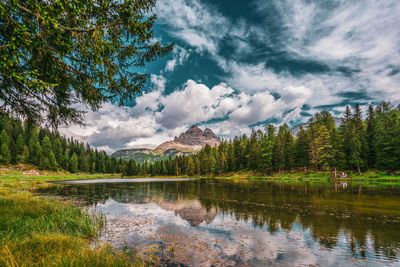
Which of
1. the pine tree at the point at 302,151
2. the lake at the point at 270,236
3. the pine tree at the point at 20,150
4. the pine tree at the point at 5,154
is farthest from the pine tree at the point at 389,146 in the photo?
the pine tree at the point at 20,150

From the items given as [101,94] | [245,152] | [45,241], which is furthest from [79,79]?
[245,152]

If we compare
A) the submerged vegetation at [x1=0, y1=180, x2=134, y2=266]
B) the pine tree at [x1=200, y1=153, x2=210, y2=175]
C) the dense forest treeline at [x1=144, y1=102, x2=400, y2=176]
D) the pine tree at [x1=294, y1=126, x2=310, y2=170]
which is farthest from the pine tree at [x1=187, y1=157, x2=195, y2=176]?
the submerged vegetation at [x1=0, y1=180, x2=134, y2=266]

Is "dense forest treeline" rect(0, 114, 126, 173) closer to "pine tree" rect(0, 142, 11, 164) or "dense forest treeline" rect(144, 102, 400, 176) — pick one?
"pine tree" rect(0, 142, 11, 164)

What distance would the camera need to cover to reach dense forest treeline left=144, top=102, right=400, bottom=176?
47.6 metres

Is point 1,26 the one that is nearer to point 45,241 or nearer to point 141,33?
point 141,33

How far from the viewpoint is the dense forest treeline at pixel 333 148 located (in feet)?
156

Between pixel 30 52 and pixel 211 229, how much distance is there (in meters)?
13.0

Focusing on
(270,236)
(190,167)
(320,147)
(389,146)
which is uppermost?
(320,147)

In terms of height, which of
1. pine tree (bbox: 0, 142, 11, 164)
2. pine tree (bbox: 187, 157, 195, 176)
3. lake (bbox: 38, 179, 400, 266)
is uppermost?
pine tree (bbox: 0, 142, 11, 164)

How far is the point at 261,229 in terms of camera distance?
11.7 metres

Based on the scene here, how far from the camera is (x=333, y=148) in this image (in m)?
53.5

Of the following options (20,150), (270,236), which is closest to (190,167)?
(20,150)

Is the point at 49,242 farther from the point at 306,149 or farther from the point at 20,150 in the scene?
the point at 20,150

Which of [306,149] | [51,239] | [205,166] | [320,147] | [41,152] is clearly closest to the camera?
[51,239]
